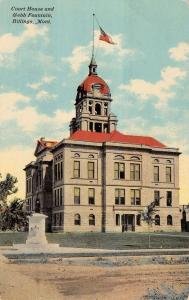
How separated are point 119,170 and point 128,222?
17.7 feet

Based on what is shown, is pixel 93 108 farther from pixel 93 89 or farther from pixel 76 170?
pixel 76 170

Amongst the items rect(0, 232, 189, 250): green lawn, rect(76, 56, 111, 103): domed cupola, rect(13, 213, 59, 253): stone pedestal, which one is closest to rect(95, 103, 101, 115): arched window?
rect(76, 56, 111, 103): domed cupola

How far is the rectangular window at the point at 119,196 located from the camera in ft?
158

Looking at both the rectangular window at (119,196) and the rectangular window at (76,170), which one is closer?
the rectangular window at (76,170)

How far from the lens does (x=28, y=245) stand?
71.3 feet

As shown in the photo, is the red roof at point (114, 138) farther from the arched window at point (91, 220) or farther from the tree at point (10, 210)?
the tree at point (10, 210)

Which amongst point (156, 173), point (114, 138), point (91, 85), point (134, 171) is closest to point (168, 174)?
point (156, 173)

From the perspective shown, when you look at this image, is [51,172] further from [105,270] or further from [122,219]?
[105,270]

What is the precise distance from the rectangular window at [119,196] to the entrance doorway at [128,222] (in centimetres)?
145

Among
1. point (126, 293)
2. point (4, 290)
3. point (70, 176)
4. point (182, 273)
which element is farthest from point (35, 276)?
point (70, 176)

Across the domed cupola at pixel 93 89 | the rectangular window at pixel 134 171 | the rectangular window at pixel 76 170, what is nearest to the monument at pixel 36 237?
the rectangular window at pixel 76 170

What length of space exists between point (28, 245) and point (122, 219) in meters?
27.0

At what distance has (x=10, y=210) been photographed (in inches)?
828

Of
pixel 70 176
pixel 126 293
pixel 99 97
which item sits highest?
pixel 99 97
